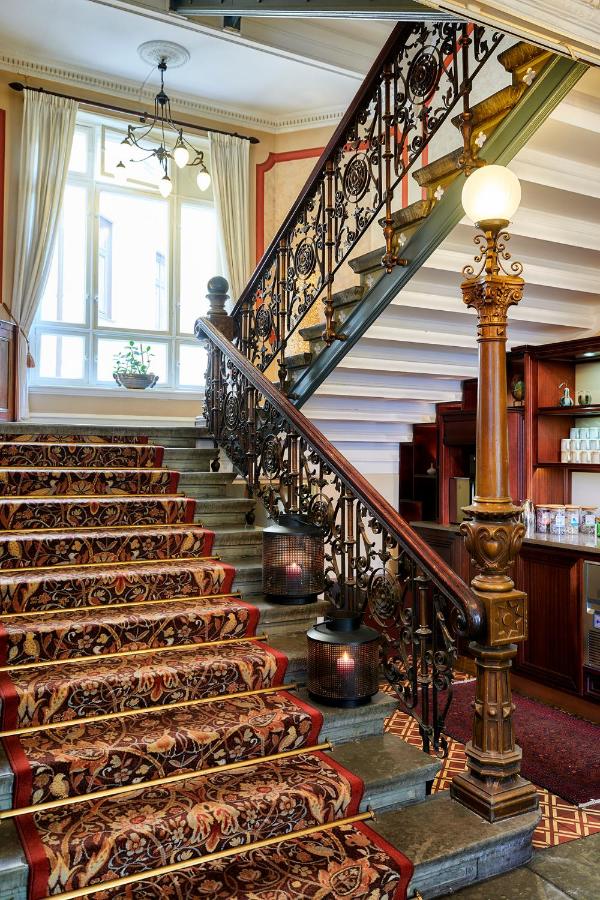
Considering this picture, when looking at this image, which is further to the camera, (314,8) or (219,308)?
(219,308)

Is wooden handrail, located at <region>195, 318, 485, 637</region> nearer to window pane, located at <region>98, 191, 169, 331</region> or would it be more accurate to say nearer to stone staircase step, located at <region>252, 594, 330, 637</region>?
stone staircase step, located at <region>252, 594, 330, 637</region>

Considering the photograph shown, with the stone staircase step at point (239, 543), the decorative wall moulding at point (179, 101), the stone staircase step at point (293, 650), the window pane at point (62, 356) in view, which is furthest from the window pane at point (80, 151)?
the stone staircase step at point (293, 650)

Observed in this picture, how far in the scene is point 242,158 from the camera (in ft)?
26.0

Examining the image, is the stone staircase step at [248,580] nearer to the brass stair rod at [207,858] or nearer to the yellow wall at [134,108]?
the brass stair rod at [207,858]

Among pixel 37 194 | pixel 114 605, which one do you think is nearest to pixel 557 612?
pixel 114 605

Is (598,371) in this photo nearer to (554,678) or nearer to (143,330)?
(554,678)

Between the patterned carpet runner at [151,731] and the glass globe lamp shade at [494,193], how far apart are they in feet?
6.35

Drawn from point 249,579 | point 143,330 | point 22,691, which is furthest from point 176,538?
point 143,330

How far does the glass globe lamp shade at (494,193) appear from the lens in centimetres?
246

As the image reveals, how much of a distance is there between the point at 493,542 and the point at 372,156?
2.27 m

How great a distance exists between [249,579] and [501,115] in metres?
2.44

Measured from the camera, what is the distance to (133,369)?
7.28m

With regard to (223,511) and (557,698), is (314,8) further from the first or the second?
(557,698)

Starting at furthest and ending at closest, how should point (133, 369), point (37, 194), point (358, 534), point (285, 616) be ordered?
point (133, 369) → point (37, 194) → point (285, 616) → point (358, 534)
